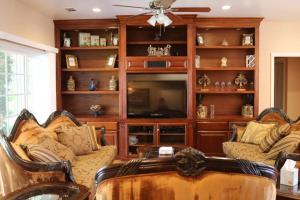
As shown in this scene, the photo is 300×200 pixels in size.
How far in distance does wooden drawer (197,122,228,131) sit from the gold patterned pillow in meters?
2.10

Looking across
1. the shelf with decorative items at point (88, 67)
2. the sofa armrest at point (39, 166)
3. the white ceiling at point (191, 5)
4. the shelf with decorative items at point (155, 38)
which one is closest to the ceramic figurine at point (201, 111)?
the shelf with decorative items at point (155, 38)

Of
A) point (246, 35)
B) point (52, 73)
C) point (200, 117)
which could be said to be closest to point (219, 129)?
point (200, 117)

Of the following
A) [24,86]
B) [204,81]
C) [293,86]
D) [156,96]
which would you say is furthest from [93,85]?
[293,86]

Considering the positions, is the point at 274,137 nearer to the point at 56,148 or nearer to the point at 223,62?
the point at 223,62

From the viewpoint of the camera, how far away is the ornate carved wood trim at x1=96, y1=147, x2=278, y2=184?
3.79 ft

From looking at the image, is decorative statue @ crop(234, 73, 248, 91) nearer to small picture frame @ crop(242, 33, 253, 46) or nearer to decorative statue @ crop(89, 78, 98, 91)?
small picture frame @ crop(242, 33, 253, 46)

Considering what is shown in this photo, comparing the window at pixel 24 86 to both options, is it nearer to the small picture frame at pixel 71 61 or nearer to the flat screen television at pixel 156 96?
the small picture frame at pixel 71 61

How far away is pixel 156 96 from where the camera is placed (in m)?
5.48

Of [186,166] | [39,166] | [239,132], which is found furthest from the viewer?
[239,132]

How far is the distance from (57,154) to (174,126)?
8.52 ft

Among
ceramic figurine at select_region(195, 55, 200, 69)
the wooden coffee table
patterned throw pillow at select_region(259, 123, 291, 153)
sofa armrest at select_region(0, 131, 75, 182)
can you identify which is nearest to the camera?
the wooden coffee table

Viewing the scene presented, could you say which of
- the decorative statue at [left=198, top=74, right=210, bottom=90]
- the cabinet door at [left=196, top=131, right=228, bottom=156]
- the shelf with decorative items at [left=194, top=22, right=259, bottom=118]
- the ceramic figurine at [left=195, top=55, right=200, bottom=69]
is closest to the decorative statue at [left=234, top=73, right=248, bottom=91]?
the shelf with decorative items at [left=194, top=22, right=259, bottom=118]

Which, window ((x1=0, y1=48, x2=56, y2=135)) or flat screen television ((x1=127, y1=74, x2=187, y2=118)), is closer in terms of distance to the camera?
window ((x1=0, y1=48, x2=56, y2=135))

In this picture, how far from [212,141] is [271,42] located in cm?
221
